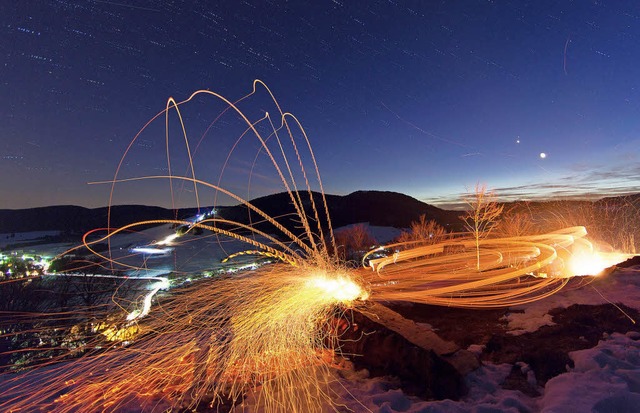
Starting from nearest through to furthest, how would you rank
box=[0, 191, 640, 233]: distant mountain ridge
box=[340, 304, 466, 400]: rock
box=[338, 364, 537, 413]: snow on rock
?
box=[338, 364, 537, 413]: snow on rock → box=[340, 304, 466, 400]: rock → box=[0, 191, 640, 233]: distant mountain ridge

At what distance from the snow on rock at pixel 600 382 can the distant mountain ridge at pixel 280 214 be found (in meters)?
59.9

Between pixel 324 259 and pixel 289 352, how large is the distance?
176 centimetres

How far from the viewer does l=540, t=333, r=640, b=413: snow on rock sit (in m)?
3.17

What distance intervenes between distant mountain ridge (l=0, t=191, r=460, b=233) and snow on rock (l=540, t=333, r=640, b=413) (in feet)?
197

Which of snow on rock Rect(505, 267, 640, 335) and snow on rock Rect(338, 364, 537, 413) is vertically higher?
snow on rock Rect(505, 267, 640, 335)

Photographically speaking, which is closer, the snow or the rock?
the snow

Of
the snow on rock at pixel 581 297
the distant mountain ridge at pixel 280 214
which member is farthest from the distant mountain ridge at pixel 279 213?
the snow on rock at pixel 581 297

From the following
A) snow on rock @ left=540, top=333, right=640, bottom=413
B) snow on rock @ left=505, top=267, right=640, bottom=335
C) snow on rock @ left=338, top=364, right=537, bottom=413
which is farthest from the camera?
snow on rock @ left=505, top=267, right=640, bottom=335

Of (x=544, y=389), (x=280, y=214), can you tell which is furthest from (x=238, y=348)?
(x=280, y=214)

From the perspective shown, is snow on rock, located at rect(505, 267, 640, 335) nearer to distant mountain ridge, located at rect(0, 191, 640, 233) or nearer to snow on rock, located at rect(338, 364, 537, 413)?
snow on rock, located at rect(338, 364, 537, 413)

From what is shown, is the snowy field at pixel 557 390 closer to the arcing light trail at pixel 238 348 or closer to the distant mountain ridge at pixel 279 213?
the arcing light trail at pixel 238 348

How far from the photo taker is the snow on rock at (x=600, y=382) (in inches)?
125

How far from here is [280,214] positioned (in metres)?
81.5

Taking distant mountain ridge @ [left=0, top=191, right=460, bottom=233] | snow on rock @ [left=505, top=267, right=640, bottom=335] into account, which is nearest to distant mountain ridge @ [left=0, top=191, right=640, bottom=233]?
distant mountain ridge @ [left=0, top=191, right=460, bottom=233]
